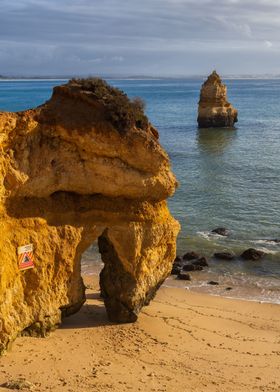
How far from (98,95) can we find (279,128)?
73.7m

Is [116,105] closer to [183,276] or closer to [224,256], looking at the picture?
[183,276]

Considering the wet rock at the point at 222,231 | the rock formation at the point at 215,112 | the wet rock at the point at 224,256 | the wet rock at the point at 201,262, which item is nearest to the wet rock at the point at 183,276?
the wet rock at the point at 201,262

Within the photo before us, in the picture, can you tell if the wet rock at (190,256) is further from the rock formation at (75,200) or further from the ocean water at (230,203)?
the rock formation at (75,200)

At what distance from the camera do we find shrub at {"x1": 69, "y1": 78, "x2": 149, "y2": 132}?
15969 mm

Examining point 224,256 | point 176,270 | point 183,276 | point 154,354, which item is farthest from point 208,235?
point 154,354

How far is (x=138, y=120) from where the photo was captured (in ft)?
Answer: 54.2

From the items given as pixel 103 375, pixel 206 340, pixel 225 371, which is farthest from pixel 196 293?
pixel 103 375

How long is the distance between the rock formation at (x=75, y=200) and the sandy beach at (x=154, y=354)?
719 millimetres

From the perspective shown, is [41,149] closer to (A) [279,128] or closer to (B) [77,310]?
(B) [77,310]

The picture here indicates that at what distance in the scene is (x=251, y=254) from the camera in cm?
2784

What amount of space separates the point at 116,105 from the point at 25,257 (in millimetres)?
4878

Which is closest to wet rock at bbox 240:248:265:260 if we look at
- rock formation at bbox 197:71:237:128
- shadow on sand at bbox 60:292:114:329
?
shadow on sand at bbox 60:292:114:329

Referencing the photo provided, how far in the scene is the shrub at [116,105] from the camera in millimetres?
15969

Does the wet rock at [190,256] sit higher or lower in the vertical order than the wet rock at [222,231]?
lower
